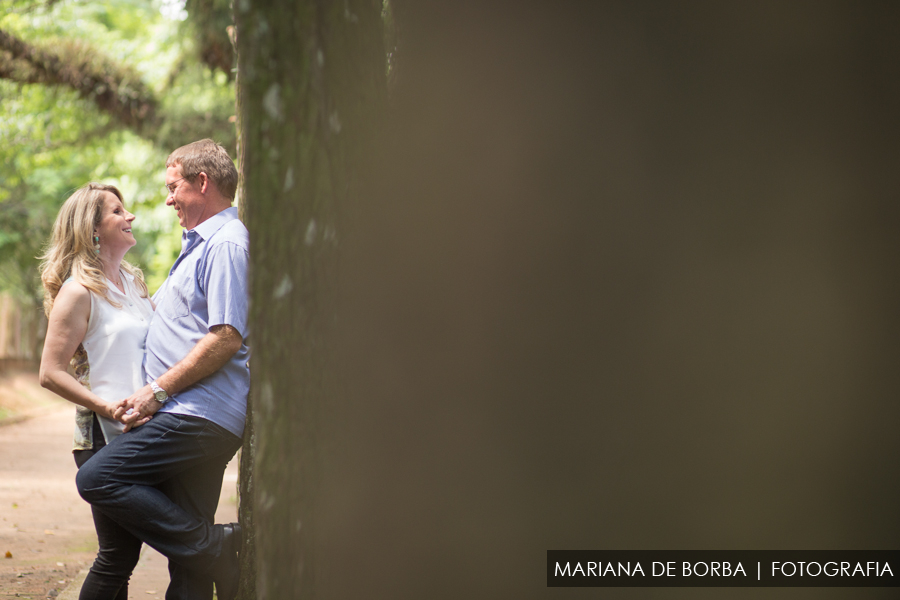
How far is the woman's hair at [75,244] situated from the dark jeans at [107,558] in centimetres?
59

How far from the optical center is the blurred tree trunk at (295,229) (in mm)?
2180

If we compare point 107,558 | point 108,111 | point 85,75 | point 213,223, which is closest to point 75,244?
point 213,223

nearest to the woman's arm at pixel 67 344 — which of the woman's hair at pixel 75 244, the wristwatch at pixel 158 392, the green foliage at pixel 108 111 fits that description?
the woman's hair at pixel 75 244

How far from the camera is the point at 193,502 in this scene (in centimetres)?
312

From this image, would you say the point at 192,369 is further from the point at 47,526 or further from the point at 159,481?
the point at 47,526

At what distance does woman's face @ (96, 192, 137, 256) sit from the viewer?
129 inches

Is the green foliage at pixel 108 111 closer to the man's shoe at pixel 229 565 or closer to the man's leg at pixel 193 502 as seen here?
the man's leg at pixel 193 502

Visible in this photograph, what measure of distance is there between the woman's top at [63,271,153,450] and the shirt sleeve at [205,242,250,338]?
48 centimetres

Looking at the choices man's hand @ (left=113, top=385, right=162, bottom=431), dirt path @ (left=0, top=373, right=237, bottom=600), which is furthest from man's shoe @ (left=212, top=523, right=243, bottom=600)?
dirt path @ (left=0, top=373, right=237, bottom=600)

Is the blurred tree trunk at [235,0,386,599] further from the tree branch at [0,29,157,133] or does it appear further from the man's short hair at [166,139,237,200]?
the tree branch at [0,29,157,133]

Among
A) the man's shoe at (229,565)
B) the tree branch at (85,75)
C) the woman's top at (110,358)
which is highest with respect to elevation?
the tree branch at (85,75)

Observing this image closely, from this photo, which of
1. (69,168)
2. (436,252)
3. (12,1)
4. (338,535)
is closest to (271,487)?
(338,535)

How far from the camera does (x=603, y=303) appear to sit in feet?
7.68

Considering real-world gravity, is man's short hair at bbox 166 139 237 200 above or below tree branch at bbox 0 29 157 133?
below
